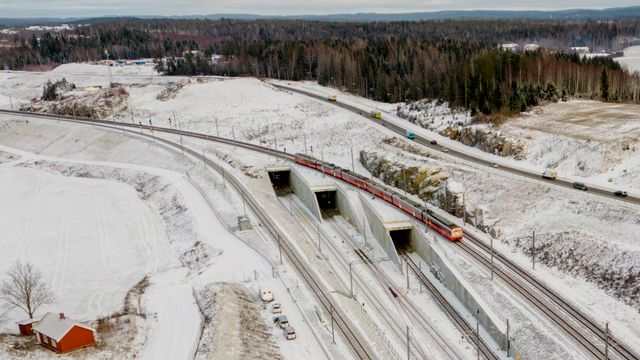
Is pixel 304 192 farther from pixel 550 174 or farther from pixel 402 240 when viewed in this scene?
pixel 550 174

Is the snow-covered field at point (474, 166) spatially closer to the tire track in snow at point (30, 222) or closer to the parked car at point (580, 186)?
the parked car at point (580, 186)

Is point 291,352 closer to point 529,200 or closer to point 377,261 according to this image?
point 377,261

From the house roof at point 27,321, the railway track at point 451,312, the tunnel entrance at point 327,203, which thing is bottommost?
the railway track at point 451,312

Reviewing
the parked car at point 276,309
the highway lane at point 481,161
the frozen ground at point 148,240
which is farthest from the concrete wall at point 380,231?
the highway lane at point 481,161

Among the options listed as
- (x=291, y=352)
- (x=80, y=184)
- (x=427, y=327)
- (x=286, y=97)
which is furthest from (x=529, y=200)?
(x=286, y=97)

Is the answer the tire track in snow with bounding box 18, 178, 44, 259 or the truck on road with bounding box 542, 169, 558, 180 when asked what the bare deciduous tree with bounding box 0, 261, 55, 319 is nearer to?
the tire track in snow with bounding box 18, 178, 44, 259
